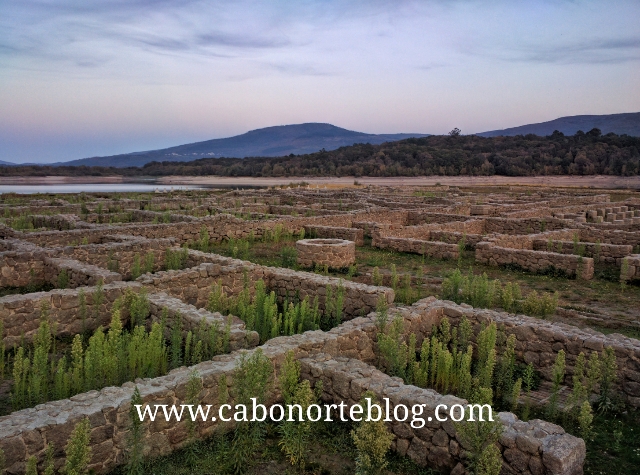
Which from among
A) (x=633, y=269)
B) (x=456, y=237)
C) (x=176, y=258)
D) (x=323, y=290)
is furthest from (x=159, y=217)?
(x=633, y=269)

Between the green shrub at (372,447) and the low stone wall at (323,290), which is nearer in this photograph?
the green shrub at (372,447)

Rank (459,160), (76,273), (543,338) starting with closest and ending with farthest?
(543,338), (76,273), (459,160)

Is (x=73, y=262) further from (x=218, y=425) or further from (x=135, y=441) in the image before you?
(x=135, y=441)

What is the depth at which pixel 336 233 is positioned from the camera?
18875 millimetres

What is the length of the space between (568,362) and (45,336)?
24.7ft

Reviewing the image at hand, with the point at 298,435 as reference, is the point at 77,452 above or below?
above

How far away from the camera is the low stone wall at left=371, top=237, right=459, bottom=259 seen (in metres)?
16.2

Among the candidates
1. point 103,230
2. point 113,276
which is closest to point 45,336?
point 113,276

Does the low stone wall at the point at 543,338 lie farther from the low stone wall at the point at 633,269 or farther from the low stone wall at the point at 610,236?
the low stone wall at the point at 610,236

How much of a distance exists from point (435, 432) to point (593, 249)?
1302cm

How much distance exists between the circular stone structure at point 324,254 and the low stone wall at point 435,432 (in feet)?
25.2

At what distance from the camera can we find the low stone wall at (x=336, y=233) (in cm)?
1838

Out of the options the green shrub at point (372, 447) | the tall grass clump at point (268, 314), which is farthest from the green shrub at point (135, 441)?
the tall grass clump at point (268, 314)

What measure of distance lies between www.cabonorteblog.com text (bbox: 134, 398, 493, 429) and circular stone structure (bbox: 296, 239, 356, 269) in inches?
322
